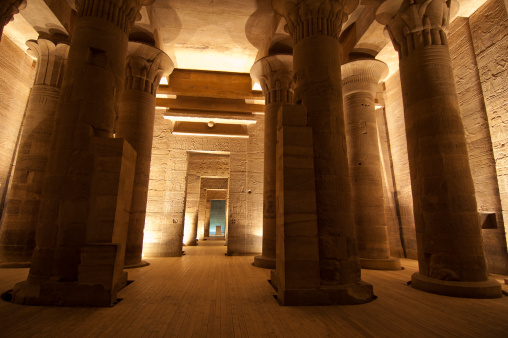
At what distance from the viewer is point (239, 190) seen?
39.2ft

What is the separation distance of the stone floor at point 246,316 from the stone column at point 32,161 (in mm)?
2792

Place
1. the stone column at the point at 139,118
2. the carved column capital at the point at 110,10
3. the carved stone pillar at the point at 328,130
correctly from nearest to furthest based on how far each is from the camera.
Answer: the carved stone pillar at the point at 328,130, the carved column capital at the point at 110,10, the stone column at the point at 139,118

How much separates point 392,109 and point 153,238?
11384 mm

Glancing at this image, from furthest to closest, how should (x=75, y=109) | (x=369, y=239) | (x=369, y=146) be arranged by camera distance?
(x=369, y=146) → (x=369, y=239) → (x=75, y=109)

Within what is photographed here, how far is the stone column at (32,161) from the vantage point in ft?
24.9

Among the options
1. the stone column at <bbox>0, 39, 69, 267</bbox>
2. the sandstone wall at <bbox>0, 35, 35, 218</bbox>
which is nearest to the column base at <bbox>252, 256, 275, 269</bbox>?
the stone column at <bbox>0, 39, 69, 267</bbox>

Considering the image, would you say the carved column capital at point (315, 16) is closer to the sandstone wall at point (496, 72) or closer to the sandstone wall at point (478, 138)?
the sandstone wall at point (496, 72)

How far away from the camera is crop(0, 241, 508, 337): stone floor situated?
3273 mm

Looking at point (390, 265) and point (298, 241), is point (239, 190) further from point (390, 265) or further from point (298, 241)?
point (298, 241)

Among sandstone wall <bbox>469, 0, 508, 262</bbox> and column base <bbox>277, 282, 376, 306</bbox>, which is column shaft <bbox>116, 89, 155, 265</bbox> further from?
sandstone wall <bbox>469, 0, 508, 262</bbox>

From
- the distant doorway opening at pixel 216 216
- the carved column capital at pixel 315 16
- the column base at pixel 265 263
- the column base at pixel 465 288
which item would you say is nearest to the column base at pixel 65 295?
the column base at pixel 265 263

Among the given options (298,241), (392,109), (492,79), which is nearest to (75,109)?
(298,241)

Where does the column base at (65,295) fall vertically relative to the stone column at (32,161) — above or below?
below

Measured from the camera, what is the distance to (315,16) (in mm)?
5734
